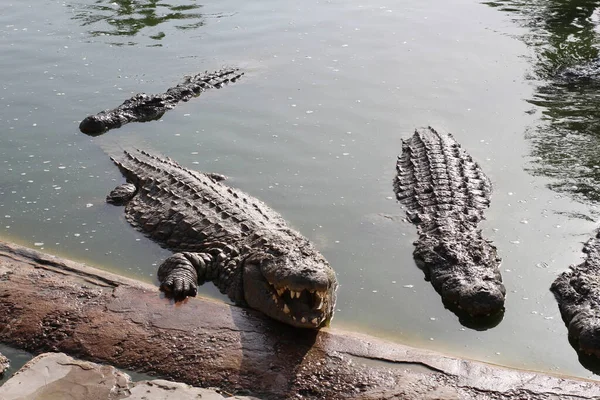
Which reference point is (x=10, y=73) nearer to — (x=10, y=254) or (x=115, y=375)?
(x=10, y=254)

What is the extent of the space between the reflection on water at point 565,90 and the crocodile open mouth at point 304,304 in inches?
185

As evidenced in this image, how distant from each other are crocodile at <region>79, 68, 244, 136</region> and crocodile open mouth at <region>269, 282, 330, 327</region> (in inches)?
263

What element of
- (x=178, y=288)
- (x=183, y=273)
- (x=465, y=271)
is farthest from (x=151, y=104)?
(x=465, y=271)

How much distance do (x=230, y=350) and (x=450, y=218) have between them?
134 inches

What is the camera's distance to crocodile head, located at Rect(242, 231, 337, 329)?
611 cm

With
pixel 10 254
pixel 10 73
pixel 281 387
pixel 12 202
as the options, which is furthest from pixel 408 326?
pixel 10 73

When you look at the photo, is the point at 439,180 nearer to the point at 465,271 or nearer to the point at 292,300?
the point at 465,271

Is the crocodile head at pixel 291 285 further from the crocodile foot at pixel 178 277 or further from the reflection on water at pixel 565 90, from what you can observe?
the reflection on water at pixel 565 90

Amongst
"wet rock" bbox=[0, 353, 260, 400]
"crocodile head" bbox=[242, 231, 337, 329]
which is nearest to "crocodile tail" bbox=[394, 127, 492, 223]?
"crocodile head" bbox=[242, 231, 337, 329]

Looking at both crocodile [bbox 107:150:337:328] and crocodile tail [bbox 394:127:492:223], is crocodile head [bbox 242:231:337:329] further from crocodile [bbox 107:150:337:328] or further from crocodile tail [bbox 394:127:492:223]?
crocodile tail [bbox 394:127:492:223]

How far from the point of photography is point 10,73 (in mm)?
14531

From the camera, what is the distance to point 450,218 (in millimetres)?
8328

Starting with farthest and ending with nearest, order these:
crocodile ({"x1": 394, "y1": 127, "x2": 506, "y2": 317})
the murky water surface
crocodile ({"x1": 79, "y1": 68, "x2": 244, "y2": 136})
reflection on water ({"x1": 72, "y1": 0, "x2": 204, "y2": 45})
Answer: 1. reflection on water ({"x1": 72, "y1": 0, "x2": 204, "y2": 45})
2. crocodile ({"x1": 79, "y1": 68, "x2": 244, "y2": 136})
3. the murky water surface
4. crocodile ({"x1": 394, "y1": 127, "x2": 506, "y2": 317})

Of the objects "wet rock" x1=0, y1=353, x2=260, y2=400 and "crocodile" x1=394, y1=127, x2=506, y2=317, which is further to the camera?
"crocodile" x1=394, y1=127, x2=506, y2=317
